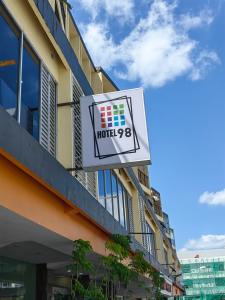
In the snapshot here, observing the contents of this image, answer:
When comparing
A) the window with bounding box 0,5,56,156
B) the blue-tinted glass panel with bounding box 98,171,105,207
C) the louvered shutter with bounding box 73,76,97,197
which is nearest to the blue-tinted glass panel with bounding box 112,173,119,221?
the blue-tinted glass panel with bounding box 98,171,105,207

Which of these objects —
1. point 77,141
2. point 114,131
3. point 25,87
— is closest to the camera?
point 25,87

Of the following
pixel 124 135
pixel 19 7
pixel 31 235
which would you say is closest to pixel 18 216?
pixel 31 235

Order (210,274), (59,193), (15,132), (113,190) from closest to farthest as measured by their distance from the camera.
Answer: (15,132) → (59,193) → (113,190) → (210,274)

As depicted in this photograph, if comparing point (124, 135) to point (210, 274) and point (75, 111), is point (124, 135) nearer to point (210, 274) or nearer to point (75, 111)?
point (75, 111)

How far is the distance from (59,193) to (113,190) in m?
8.59

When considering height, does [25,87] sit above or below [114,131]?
above

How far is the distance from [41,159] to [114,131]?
7.65 ft

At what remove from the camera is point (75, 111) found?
10.7 metres

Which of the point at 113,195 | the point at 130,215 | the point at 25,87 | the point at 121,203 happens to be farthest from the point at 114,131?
the point at 130,215

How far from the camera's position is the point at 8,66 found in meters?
7.52

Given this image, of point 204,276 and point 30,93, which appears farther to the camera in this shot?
point 204,276

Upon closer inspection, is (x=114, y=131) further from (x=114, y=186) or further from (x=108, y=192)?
(x=114, y=186)

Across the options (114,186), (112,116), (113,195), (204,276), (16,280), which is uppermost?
(114,186)

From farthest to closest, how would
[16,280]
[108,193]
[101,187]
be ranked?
1. [108,193]
2. [101,187]
3. [16,280]
